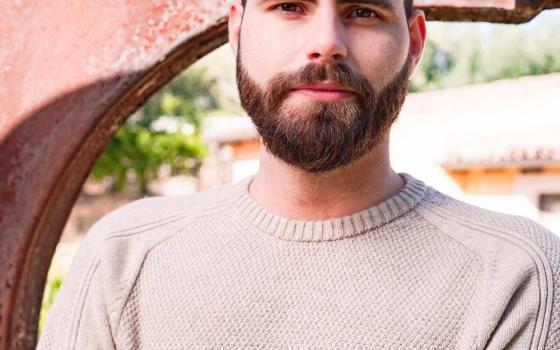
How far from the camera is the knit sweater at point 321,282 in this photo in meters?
1.43

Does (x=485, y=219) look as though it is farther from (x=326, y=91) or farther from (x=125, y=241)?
(x=125, y=241)

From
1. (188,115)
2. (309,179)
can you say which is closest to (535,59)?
(188,115)

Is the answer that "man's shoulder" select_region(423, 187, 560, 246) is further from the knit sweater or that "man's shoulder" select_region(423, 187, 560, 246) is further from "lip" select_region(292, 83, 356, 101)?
"lip" select_region(292, 83, 356, 101)

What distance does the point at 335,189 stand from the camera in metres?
1.60

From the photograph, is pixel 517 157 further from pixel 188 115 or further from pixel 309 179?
pixel 188 115

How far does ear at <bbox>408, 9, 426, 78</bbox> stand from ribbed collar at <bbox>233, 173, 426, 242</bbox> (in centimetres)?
27

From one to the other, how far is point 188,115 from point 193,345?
19221mm

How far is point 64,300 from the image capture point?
1.60 m

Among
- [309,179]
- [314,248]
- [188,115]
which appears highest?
[188,115]

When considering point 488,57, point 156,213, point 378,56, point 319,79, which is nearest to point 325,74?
point 319,79

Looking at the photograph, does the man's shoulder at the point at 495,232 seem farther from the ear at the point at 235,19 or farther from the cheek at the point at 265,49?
the ear at the point at 235,19

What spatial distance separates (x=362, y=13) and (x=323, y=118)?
22 centimetres

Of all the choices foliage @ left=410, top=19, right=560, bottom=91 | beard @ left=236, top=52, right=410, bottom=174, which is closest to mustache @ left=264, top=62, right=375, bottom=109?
beard @ left=236, top=52, right=410, bottom=174

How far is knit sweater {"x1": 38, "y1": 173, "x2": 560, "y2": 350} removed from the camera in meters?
1.43
